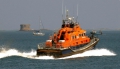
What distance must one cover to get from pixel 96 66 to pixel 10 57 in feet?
52.5

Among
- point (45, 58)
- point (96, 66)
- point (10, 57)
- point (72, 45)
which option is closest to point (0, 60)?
point (10, 57)

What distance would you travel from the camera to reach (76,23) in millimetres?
60219

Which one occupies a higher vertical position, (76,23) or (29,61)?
(76,23)

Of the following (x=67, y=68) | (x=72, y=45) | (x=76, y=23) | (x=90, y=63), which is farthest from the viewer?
(x=76, y=23)

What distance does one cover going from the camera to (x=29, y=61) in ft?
179

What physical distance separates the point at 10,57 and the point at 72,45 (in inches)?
408

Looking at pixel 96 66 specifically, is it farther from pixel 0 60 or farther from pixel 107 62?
pixel 0 60

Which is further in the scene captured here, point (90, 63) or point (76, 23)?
point (76, 23)

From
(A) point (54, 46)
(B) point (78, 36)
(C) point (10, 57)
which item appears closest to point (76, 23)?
(B) point (78, 36)

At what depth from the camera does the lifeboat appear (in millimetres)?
53000

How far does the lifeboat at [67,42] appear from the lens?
53000 mm

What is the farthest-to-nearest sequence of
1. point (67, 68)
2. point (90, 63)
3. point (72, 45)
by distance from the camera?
point (72, 45)
point (90, 63)
point (67, 68)

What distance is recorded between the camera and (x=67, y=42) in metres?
55.3

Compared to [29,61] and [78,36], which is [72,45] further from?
[29,61]
